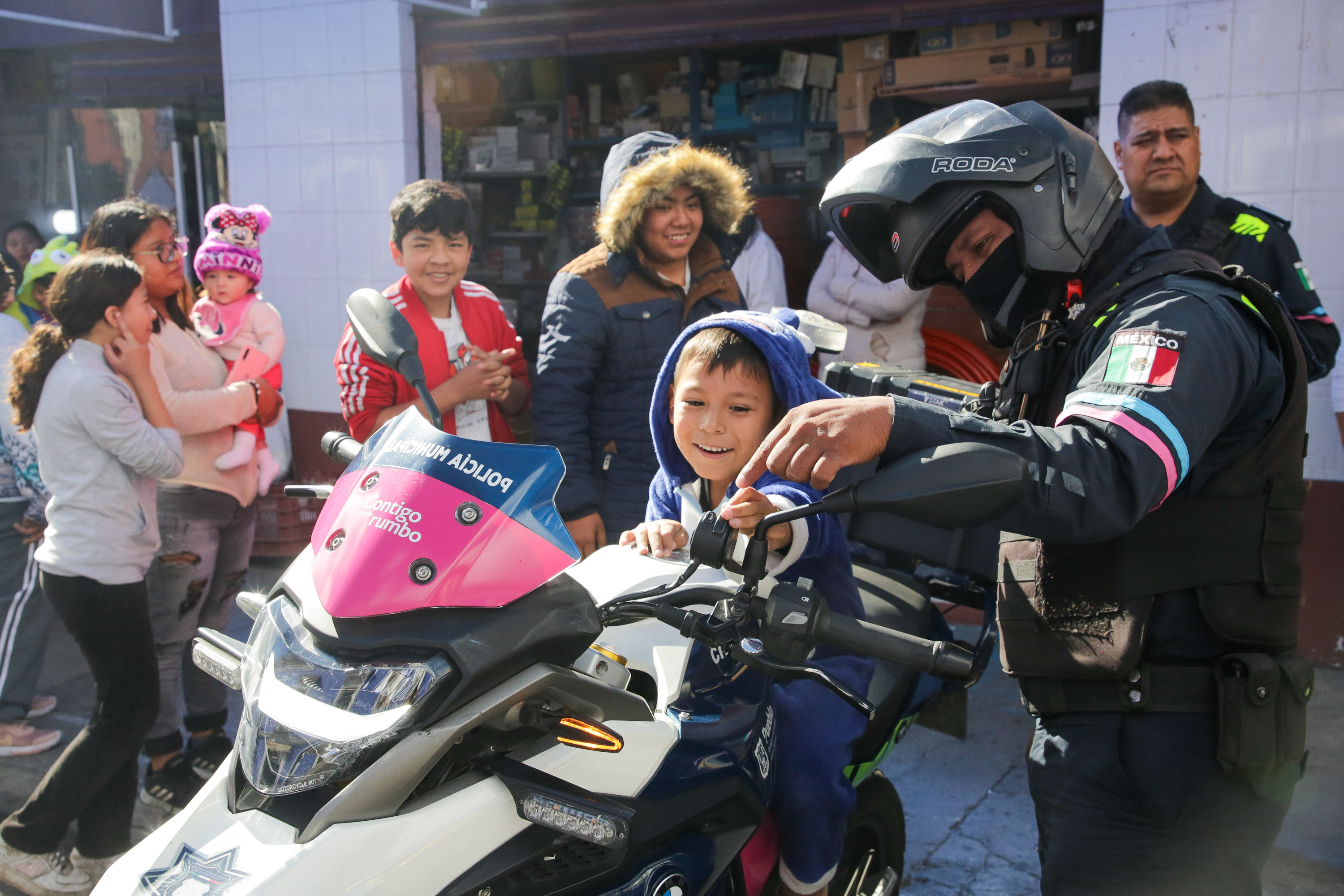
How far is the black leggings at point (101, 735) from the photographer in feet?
10.0

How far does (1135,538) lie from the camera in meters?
1.76

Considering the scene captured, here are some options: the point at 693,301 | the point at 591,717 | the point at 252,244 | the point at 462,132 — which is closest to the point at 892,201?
the point at 591,717

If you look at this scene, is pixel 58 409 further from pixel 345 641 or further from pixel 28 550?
pixel 345 641

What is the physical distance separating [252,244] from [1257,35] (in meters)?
4.25

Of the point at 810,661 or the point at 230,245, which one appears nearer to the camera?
the point at 810,661

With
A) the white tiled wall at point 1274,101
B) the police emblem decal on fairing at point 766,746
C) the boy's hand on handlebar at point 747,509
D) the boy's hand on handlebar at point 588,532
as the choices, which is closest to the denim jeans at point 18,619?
the boy's hand on handlebar at point 588,532

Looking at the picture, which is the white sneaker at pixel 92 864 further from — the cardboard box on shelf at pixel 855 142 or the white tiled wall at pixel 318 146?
the cardboard box on shelf at pixel 855 142

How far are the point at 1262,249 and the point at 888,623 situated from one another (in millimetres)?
2018

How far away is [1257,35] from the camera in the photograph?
4.43m

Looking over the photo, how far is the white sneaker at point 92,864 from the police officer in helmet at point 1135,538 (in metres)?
2.70

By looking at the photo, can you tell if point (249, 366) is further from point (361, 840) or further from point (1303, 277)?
point (1303, 277)

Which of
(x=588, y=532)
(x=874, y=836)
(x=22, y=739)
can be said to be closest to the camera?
(x=874, y=836)

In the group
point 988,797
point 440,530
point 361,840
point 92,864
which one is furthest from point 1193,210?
point 92,864

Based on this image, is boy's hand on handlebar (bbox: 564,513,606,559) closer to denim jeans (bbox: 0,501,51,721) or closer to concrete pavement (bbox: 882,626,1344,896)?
concrete pavement (bbox: 882,626,1344,896)
